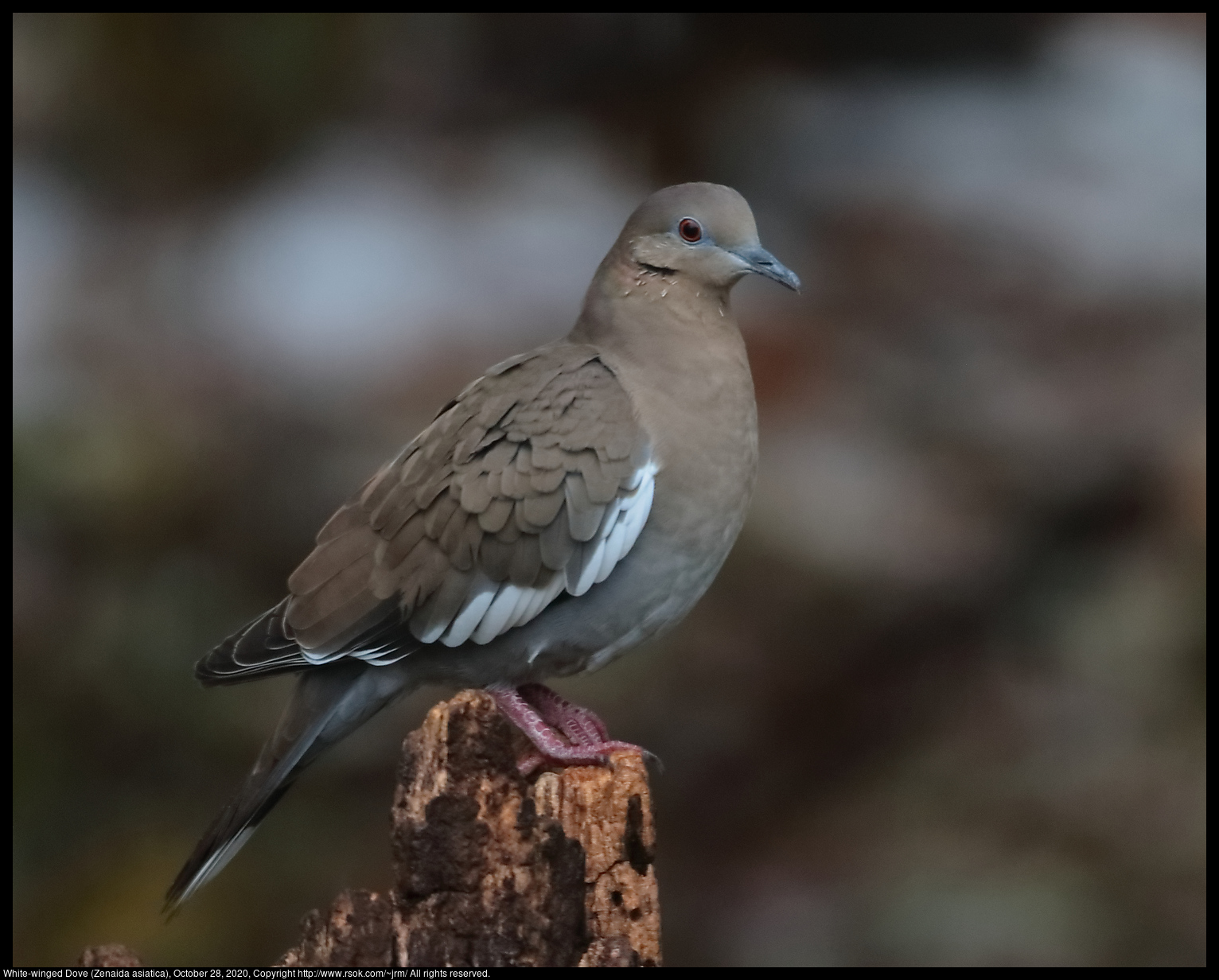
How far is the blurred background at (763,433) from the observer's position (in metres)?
5.63

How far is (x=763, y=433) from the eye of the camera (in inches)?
257

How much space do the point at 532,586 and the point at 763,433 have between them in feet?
10.8

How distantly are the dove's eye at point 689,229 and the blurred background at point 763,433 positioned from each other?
8.20ft

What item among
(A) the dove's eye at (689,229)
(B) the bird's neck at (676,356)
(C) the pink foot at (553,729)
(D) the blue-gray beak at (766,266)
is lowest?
(C) the pink foot at (553,729)

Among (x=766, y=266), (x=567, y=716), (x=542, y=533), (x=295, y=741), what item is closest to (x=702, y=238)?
(x=766, y=266)

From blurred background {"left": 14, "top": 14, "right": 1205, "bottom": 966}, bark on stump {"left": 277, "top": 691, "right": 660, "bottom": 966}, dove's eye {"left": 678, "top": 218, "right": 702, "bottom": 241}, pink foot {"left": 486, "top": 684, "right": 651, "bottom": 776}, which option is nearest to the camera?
bark on stump {"left": 277, "top": 691, "right": 660, "bottom": 966}

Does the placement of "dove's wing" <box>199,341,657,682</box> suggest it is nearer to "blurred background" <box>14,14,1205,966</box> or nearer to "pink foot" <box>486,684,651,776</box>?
"pink foot" <box>486,684,651,776</box>

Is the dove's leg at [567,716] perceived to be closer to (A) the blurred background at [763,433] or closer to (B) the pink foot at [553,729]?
(B) the pink foot at [553,729]

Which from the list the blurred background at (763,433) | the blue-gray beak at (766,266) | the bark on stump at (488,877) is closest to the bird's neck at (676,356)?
the blue-gray beak at (766,266)

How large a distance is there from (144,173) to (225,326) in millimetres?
882

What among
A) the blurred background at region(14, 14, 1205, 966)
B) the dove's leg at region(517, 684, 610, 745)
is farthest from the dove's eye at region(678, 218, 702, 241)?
the blurred background at region(14, 14, 1205, 966)

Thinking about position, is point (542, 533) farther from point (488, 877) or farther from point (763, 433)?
point (763, 433)

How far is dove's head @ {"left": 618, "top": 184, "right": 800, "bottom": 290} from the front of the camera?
356 cm

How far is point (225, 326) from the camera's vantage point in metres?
6.70
